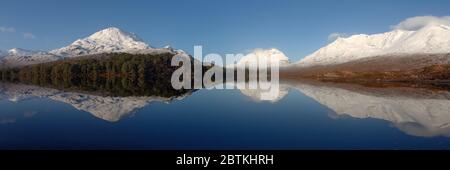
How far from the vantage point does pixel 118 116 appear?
113 ft
